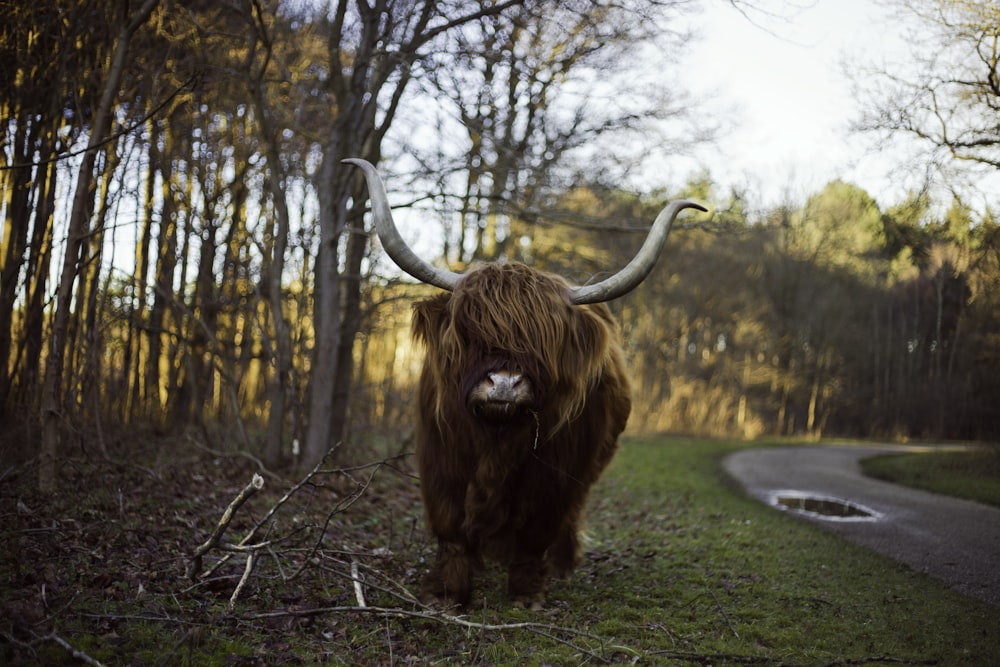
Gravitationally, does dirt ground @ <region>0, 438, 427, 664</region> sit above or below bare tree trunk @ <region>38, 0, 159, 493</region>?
below

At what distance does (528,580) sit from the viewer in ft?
13.8

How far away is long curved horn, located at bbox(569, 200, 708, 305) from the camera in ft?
13.3

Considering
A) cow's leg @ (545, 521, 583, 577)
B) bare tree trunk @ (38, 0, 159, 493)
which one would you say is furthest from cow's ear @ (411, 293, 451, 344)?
bare tree trunk @ (38, 0, 159, 493)

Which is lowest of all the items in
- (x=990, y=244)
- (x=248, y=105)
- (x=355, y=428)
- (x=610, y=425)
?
(x=355, y=428)

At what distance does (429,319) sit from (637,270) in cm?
117

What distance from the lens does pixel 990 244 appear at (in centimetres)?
452

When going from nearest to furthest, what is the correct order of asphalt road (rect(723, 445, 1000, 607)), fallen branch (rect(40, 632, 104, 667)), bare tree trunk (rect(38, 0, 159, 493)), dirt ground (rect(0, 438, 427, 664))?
fallen branch (rect(40, 632, 104, 667)), dirt ground (rect(0, 438, 427, 664)), asphalt road (rect(723, 445, 1000, 607)), bare tree trunk (rect(38, 0, 159, 493))

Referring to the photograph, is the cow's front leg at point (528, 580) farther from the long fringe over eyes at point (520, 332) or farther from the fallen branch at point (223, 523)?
the fallen branch at point (223, 523)

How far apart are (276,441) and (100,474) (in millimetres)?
1893

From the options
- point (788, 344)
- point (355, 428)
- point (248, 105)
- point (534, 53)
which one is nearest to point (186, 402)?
point (355, 428)

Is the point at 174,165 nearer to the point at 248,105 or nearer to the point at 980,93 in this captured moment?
the point at 248,105

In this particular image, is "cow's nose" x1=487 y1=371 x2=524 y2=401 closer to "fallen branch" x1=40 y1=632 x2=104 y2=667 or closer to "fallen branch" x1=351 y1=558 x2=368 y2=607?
"fallen branch" x1=351 y1=558 x2=368 y2=607

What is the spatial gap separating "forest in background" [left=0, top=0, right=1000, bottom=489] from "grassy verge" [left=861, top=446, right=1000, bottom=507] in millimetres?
175

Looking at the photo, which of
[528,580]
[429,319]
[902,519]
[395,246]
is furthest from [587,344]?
[902,519]
